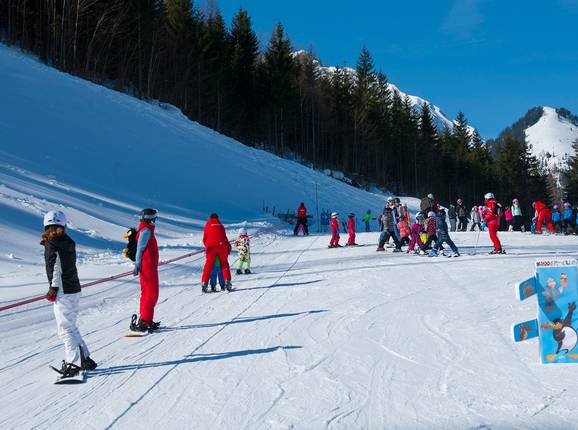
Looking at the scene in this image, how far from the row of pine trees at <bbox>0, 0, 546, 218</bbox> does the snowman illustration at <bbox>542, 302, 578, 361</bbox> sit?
4139cm

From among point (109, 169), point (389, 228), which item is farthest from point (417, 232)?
point (109, 169)

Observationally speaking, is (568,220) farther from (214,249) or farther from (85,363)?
(85,363)

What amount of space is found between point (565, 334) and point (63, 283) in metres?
5.15

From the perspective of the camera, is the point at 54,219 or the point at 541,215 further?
the point at 541,215

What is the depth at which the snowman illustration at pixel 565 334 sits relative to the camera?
4.73 metres

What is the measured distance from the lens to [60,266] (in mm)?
5215

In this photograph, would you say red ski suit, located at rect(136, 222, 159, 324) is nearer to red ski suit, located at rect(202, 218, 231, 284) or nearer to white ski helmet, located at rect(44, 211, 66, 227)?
white ski helmet, located at rect(44, 211, 66, 227)

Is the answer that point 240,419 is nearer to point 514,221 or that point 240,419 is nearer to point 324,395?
point 324,395

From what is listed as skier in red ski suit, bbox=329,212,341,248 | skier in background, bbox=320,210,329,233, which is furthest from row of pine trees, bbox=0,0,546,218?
skier in red ski suit, bbox=329,212,341,248

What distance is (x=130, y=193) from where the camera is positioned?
78.5 ft

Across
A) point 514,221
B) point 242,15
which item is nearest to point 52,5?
point 242,15

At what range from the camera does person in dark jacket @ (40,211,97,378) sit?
516 cm

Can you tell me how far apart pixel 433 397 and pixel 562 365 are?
1616 millimetres

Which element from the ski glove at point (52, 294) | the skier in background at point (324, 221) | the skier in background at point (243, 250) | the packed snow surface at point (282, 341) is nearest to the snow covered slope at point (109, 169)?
the packed snow surface at point (282, 341)
